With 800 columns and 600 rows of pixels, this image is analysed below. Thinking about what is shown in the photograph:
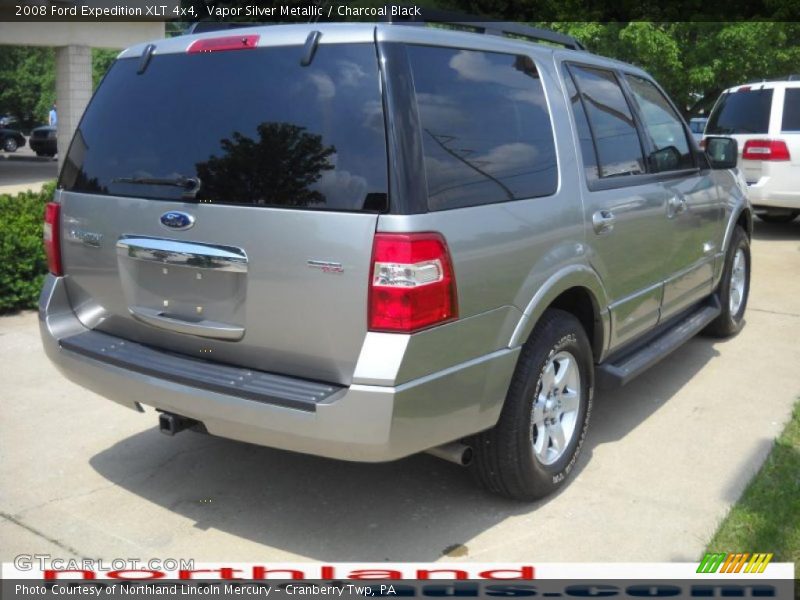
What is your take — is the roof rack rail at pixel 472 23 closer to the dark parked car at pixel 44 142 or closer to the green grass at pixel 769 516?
the green grass at pixel 769 516

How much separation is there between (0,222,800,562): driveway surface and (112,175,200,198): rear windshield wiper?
1471mm

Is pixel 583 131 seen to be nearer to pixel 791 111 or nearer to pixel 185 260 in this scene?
pixel 185 260

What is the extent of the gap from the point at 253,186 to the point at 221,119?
0.34 metres

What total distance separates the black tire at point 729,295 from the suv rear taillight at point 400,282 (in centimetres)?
386

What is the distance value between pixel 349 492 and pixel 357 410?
1174mm

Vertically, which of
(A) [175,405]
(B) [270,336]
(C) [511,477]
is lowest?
(C) [511,477]

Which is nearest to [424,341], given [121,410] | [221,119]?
[221,119]

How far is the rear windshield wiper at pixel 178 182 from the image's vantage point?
3521 millimetres

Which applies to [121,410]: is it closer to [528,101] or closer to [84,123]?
[84,123]

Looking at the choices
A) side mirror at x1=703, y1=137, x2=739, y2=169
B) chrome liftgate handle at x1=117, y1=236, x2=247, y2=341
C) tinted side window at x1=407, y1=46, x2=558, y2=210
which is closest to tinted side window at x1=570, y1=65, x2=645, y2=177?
tinted side window at x1=407, y1=46, x2=558, y2=210

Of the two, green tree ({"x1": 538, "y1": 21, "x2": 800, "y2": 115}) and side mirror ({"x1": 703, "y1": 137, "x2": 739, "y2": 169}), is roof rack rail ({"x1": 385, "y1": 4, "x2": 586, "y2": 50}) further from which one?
green tree ({"x1": 538, "y1": 21, "x2": 800, "y2": 115})

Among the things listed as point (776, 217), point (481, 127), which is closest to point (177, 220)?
point (481, 127)

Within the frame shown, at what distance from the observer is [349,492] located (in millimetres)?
4180

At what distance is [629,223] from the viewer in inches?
179
